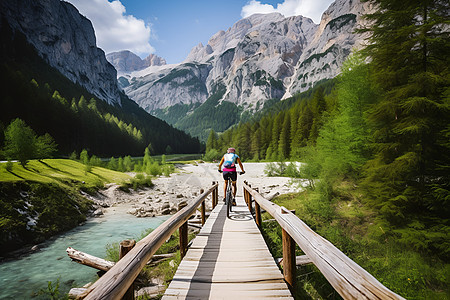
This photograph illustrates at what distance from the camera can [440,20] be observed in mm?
6316

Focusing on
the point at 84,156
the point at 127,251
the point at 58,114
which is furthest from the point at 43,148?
the point at 58,114

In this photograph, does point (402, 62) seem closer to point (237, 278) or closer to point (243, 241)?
point (243, 241)

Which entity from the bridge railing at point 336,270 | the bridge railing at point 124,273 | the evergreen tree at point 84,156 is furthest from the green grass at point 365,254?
the evergreen tree at point 84,156

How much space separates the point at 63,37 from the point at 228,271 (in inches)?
6430

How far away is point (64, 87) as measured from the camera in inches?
3622

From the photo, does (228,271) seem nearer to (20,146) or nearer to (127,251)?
(127,251)

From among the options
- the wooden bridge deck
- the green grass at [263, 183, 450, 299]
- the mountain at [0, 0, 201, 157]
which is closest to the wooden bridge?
the wooden bridge deck

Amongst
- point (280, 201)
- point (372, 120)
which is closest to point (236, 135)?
point (280, 201)

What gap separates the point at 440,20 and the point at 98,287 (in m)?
11.0

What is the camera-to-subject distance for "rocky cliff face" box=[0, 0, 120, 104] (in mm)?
99875

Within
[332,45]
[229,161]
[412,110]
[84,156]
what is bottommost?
[229,161]

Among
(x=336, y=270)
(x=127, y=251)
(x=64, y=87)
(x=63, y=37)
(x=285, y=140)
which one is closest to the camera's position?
(x=336, y=270)

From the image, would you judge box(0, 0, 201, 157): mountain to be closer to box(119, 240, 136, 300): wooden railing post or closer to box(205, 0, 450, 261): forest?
box(119, 240, 136, 300): wooden railing post

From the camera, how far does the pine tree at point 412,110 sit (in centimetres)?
643
